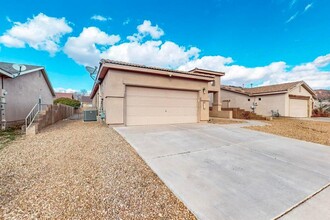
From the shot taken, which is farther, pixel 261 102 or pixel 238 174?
pixel 261 102

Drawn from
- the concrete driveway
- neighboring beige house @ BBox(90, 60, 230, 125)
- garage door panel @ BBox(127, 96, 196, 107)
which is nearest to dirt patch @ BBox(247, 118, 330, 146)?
the concrete driveway

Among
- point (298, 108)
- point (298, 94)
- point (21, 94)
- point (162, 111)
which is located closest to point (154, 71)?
point (162, 111)

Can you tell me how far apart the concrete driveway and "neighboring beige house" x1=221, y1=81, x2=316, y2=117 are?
1486 cm

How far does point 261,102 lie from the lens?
63.8 feet

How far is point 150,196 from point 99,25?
47.2 feet

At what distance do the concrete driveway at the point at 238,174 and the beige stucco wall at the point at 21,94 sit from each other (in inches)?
343

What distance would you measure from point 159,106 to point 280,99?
15.9 metres

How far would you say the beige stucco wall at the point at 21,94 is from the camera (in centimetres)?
871

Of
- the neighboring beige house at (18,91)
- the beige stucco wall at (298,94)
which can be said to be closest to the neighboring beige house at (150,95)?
the neighboring beige house at (18,91)

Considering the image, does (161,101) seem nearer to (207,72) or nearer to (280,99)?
(207,72)

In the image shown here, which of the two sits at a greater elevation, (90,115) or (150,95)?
(150,95)

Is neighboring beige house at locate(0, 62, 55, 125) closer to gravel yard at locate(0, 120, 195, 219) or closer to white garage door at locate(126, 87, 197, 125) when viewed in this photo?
gravel yard at locate(0, 120, 195, 219)

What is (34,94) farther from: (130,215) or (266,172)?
(266,172)

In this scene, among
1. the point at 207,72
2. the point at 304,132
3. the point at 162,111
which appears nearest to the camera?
the point at 304,132
